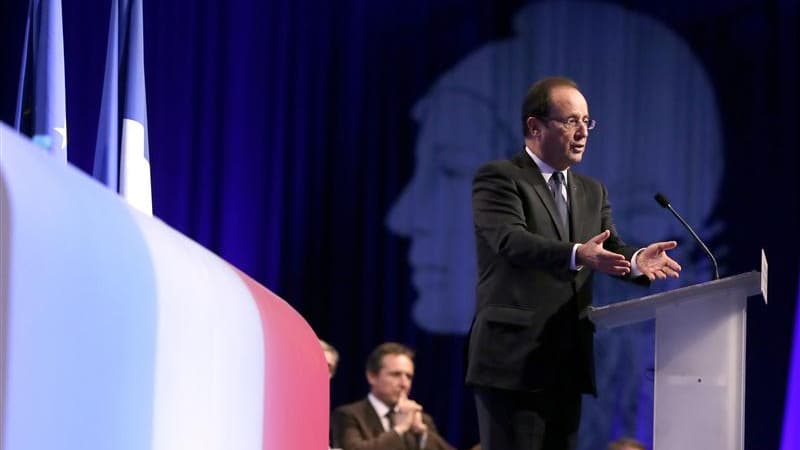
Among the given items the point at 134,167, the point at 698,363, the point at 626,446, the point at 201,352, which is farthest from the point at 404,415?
the point at 201,352

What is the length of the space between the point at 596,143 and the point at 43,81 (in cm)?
303

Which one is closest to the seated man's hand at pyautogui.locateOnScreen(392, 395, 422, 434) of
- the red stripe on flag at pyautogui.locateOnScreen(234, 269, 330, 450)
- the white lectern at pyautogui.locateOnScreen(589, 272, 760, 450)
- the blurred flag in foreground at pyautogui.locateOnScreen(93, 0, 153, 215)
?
the blurred flag in foreground at pyautogui.locateOnScreen(93, 0, 153, 215)

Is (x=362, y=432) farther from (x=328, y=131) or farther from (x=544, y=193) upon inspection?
(x=544, y=193)

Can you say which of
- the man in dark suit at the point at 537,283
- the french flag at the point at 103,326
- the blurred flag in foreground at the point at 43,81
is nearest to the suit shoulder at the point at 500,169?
the man in dark suit at the point at 537,283

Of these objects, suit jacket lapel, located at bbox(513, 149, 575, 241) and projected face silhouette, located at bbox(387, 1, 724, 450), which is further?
projected face silhouette, located at bbox(387, 1, 724, 450)

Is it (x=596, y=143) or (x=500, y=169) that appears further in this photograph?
(x=596, y=143)

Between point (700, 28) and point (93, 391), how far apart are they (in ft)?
19.0

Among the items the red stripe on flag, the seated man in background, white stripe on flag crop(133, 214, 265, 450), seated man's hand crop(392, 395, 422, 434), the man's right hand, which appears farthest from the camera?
the seated man in background

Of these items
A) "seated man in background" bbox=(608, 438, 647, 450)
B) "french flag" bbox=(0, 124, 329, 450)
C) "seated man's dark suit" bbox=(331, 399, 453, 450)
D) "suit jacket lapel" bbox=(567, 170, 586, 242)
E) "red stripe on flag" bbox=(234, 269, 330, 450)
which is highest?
"suit jacket lapel" bbox=(567, 170, 586, 242)

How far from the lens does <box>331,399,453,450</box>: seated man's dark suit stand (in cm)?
450

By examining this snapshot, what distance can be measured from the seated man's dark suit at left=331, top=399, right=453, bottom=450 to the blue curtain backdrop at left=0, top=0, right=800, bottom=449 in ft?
4.92

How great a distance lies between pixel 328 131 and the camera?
6.28 m

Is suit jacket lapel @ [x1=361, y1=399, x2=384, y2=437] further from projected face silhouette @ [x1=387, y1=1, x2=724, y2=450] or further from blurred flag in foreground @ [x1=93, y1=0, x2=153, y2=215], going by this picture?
projected face silhouette @ [x1=387, y1=1, x2=724, y2=450]

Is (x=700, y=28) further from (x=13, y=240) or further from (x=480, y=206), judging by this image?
(x=13, y=240)
